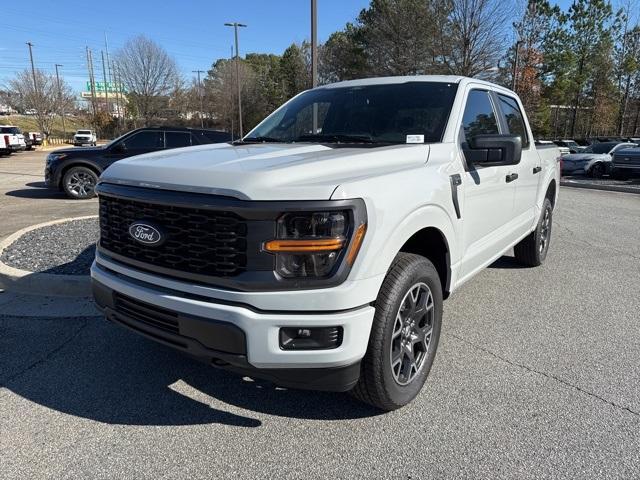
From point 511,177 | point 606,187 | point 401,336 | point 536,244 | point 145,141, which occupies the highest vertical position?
point 145,141

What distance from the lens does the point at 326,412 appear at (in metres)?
2.88

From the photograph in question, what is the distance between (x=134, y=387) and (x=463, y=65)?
29888 mm

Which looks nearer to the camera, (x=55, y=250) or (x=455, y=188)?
(x=455, y=188)

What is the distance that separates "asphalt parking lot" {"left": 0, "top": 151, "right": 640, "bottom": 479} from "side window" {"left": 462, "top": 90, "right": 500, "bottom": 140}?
1614mm

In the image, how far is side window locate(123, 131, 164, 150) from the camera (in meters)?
11.4

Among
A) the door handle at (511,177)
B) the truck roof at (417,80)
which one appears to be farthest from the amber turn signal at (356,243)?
the door handle at (511,177)

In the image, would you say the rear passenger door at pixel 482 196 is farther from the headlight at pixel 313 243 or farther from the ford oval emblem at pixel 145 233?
the ford oval emblem at pixel 145 233

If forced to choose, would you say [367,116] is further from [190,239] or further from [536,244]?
[536,244]

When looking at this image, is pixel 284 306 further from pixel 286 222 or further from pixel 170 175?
pixel 170 175

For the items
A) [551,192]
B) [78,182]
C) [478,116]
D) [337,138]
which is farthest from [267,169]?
[78,182]

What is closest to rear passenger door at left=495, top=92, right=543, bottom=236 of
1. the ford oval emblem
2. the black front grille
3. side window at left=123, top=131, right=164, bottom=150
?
the black front grille

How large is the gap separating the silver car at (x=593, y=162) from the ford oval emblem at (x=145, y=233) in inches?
848

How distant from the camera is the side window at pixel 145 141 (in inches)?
449

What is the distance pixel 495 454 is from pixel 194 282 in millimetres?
1754
